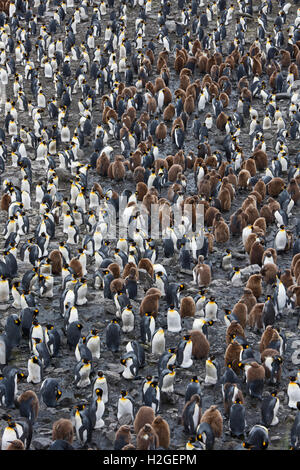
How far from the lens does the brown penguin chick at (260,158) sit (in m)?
19.8

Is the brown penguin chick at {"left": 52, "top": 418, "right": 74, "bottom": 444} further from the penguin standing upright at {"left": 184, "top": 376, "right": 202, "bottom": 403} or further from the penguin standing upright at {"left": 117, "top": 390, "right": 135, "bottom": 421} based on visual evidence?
the penguin standing upright at {"left": 184, "top": 376, "right": 202, "bottom": 403}

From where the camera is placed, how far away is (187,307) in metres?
14.7

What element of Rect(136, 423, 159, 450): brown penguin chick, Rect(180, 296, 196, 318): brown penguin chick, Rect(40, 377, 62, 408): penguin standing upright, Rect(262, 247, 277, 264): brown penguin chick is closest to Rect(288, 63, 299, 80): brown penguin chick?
Rect(262, 247, 277, 264): brown penguin chick

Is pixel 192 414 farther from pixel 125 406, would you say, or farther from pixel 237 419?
pixel 125 406

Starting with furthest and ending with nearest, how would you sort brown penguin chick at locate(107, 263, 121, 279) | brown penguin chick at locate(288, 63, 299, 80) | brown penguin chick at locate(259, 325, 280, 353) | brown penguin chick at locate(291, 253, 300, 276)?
brown penguin chick at locate(288, 63, 299, 80) < brown penguin chick at locate(291, 253, 300, 276) < brown penguin chick at locate(107, 263, 121, 279) < brown penguin chick at locate(259, 325, 280, 353)

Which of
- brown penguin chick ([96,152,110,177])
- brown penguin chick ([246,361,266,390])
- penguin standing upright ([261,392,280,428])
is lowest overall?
penguin standing upright ([261,392,280,428])

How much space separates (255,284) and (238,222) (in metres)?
2.48

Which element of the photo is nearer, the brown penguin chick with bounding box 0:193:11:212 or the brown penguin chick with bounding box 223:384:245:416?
the brown penguin chick with bounding box 223:384:245:416

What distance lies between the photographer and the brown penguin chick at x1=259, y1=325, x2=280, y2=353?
13.4 metres

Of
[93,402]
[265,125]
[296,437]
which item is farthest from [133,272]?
[265,125]

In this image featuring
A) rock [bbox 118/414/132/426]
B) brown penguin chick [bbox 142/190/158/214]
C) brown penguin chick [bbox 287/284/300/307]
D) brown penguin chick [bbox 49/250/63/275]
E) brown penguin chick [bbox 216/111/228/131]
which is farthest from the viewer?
brown penguin chick [bbox 216/111/228/131]

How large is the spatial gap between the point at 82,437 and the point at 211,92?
1363cm

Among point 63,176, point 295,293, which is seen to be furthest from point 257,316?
point 63,176

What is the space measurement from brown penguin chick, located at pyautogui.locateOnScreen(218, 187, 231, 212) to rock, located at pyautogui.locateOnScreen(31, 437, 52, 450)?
318 inches
